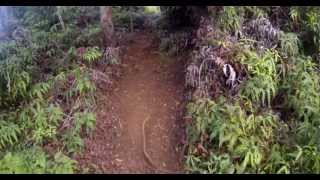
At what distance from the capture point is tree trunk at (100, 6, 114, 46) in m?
13.6

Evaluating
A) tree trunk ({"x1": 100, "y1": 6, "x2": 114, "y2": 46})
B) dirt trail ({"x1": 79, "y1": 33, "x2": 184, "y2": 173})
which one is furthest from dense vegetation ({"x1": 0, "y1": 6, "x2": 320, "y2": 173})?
dirt trail ({"x1": 79, "y1": 33, "x2": 184, "y2": 173})

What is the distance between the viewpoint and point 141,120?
34.2ft

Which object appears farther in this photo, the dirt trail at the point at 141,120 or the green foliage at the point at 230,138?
the dirt trail at the point at 141,120

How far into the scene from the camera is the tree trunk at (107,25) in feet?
44.6

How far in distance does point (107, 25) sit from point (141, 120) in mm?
Result: 4579

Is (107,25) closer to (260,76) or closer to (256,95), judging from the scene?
(260,76)

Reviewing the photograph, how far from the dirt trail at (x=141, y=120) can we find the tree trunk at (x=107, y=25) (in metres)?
0.80

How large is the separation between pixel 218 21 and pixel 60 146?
5.44 metres

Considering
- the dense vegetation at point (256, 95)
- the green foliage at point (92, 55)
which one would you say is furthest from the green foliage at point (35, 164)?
the green foliage at point (92, 55)

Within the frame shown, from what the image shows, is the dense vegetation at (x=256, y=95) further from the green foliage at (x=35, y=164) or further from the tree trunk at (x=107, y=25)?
the tree trunk at (x=107, y=25)

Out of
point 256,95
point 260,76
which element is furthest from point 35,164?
point 260,76

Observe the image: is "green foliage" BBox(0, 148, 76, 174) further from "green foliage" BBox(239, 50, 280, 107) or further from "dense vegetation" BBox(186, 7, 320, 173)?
"green foliage" BBox(239, 50, 280, 107)

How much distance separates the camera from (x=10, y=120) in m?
10.2
